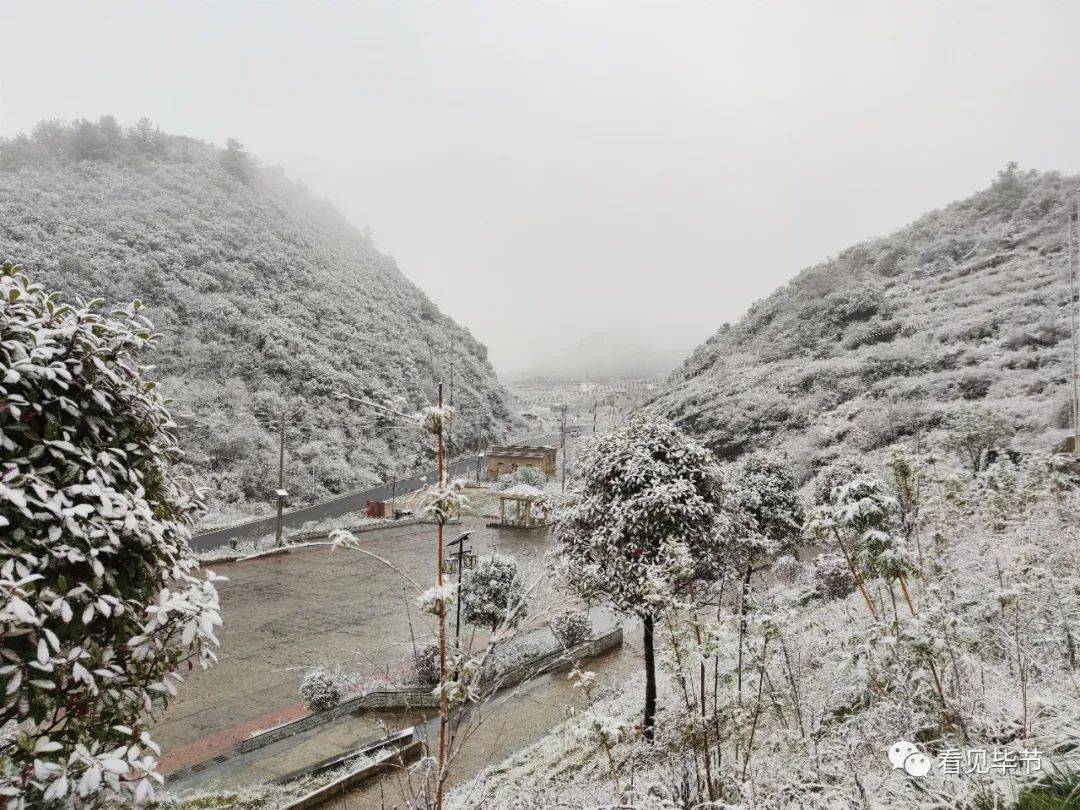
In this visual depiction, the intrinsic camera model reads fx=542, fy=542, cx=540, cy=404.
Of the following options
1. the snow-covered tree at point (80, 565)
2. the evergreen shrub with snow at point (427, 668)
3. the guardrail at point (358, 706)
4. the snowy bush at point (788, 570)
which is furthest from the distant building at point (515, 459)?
the snow-covered tree at point (80, 565)

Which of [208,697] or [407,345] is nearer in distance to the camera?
[208,697]

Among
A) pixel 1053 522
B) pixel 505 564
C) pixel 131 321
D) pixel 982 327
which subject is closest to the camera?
pixel 131 321

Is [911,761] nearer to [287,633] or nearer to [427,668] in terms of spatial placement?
[427,668]

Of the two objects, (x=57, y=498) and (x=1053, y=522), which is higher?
(x=57, y=498)

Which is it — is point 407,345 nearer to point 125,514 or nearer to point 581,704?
point 581,704

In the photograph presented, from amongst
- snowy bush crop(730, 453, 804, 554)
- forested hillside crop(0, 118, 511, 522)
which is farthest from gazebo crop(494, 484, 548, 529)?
snowy bush crop(730, 453, 804, 554)

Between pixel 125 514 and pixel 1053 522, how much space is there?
32.6ft

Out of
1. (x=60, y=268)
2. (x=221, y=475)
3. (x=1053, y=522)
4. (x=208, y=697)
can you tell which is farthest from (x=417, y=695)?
(x=60, y=268)

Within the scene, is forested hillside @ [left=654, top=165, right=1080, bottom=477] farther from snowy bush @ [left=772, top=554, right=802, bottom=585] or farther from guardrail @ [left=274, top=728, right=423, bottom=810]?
guardrail @ [left=274, top=728, right=423, bottom=810]

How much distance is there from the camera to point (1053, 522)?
7.19 metres

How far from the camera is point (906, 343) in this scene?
32312mm

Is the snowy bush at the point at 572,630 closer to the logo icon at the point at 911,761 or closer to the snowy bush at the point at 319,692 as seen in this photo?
the snowy bush at the point at 319,692

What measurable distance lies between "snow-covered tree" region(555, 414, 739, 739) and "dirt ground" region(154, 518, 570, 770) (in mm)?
1369

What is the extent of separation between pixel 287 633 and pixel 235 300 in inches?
1493
